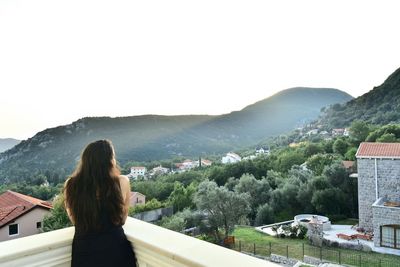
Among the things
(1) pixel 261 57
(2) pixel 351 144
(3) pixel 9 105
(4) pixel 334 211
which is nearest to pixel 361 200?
(4) pixel 334 211

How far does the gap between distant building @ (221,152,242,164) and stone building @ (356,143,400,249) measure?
181 inches

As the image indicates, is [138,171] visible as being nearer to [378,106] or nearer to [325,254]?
[325,254]

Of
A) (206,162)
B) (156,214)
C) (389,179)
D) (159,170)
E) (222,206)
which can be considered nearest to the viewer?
(389,179)

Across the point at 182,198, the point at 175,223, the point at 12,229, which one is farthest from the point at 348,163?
the point at 12,229

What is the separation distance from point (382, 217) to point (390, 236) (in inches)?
21.6

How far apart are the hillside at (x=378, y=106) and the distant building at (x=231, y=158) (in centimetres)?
354

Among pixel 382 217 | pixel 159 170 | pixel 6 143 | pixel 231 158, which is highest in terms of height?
pixel 6 143

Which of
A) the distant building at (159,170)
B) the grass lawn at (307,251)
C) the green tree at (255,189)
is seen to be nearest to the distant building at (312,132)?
the green tree at (255,189)

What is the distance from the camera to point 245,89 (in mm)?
15023

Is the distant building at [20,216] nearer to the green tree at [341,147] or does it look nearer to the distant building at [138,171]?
the distant building at [138,171]

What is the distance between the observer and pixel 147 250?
72 centimetres

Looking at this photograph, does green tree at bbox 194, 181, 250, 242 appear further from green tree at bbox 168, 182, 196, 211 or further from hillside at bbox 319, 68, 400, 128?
hillside at bbox 319, 68, 400, 128

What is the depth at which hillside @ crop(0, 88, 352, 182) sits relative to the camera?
278 inches

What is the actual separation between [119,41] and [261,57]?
655cm
